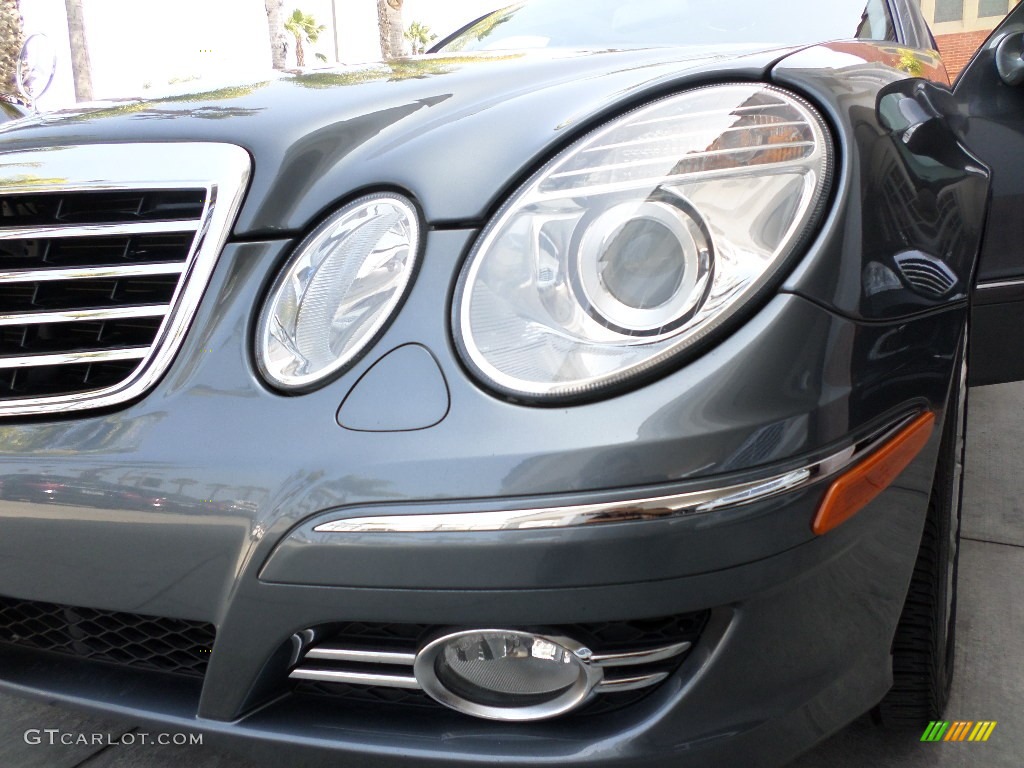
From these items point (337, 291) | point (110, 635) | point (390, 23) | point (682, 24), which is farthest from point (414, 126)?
point (390, 23)

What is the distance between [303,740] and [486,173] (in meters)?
0.73

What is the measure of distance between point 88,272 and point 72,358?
120 millimetres

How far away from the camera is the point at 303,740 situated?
113cm

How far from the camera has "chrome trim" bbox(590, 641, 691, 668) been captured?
1.08 metres

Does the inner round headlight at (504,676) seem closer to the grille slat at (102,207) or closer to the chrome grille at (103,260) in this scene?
the chrome grille at (103,260)

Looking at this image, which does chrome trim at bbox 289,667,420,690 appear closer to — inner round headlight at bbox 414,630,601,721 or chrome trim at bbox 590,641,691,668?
inner round headlight at bbox 414,630,601,721

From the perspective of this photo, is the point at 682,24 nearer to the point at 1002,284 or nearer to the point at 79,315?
the point at 1002,284

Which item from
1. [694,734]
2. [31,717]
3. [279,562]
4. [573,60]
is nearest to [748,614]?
[694,734]

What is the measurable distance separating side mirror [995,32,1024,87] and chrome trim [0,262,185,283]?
200cm

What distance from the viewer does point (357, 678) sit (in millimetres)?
1155

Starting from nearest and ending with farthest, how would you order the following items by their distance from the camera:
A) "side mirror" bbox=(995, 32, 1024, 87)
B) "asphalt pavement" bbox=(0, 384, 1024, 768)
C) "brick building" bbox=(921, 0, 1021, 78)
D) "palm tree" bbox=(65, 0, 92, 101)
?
"asphalt pavement" bbox=(0, 384, 1024, 768) < "side mirror" bbox=(995, 32, 1024, 87) < "brick building" bbox=(921, 0, 1021, 78) < "palm tree" bbox=(65, 0, 92, 101)

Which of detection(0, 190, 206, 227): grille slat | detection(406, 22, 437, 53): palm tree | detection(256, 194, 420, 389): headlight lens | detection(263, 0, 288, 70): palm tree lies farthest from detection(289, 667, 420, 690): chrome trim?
detection(406, 22, 437, 53): palm tree

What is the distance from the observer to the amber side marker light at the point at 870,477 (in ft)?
3.44

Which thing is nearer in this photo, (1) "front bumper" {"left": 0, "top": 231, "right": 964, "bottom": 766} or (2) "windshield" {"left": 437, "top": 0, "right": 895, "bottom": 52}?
(1) "front bumper" {"left": 0, "top": 231, "right": 964, "bottom": 766}
